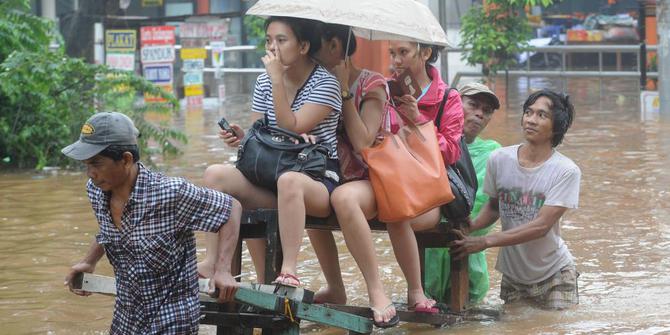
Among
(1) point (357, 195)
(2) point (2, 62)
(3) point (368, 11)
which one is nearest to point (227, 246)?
(1) point (357, 195)

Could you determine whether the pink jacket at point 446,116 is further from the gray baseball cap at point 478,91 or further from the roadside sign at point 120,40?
the roadside sign at point 120,40

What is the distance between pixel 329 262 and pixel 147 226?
6.19ft

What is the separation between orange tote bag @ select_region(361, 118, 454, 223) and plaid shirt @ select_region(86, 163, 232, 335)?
1.15 meters

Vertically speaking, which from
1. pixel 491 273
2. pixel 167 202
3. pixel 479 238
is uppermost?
pixel 167 202

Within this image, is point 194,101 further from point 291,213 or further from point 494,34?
point 291,213

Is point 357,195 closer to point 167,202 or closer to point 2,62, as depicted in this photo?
point 167,202

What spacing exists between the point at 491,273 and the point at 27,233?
358 cm

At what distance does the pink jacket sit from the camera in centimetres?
593

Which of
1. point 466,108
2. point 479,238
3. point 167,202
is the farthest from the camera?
point 466,108

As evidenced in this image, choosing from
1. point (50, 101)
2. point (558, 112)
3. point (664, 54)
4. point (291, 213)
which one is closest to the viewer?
point (291, 213)

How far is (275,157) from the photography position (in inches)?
210

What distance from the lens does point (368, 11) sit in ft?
18.5

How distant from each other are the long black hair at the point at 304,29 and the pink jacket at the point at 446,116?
2.15ft

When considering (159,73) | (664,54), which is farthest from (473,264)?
(159,73)
